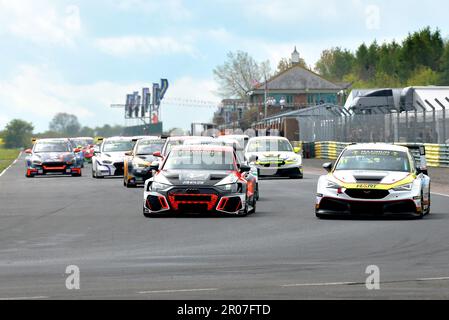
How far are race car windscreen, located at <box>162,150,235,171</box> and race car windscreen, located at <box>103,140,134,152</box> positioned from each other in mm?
17937

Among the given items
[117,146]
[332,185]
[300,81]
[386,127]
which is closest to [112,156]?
[117,146]

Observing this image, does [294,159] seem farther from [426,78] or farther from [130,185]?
[426,78]

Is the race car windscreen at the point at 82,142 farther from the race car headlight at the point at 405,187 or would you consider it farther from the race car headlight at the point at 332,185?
the race car headlight at the point at 405,187

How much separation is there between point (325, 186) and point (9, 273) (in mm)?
8894

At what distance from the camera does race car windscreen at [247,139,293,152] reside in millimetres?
41000

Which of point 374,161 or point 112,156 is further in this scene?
point 112,156

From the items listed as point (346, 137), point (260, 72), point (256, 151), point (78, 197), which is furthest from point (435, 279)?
point (260, 72)

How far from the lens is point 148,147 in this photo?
119 feet

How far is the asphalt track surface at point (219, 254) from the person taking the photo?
1115 centimetres

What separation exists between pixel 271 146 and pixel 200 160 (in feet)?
61.2

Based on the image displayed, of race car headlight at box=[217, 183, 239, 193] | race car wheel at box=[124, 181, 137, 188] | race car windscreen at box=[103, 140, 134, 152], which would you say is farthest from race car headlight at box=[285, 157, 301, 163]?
race car headlight at box=[217, 183, 239, 193]

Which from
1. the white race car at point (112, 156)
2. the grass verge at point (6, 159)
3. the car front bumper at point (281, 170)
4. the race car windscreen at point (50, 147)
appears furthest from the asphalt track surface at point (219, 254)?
the grass verge at point (6, 159)

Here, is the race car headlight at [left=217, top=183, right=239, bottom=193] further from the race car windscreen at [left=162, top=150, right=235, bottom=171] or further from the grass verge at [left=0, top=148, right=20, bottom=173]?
the grass verge at [left=0, top=148, right=20, bottom=173]
